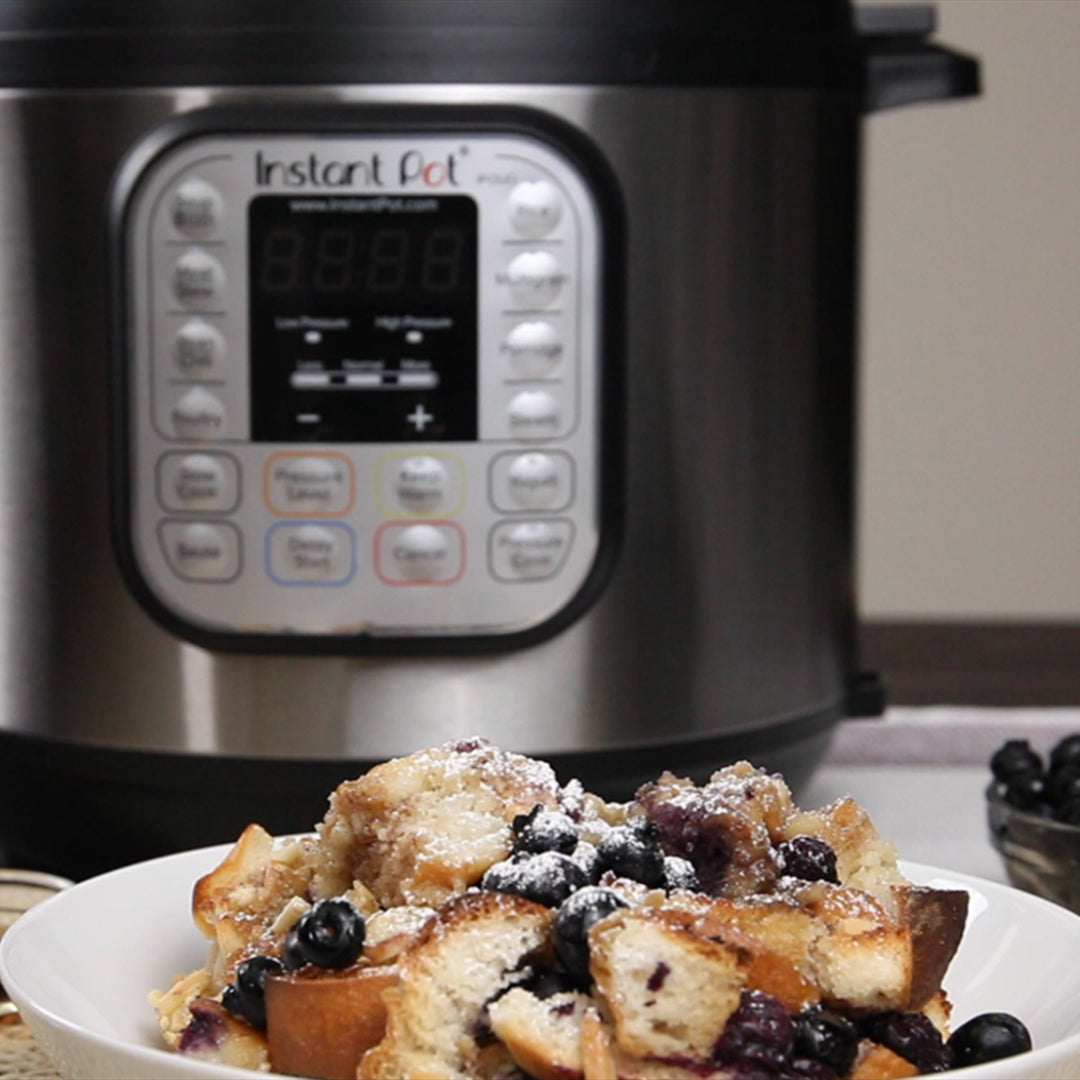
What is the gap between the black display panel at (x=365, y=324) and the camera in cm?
81

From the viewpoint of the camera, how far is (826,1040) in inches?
18.8

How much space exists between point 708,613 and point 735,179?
0.20m

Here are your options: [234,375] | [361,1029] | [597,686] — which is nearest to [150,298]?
[234,375]

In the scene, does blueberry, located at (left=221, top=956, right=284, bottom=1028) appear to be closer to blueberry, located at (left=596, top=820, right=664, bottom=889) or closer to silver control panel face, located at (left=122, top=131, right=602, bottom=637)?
blueberry, located at (left=596, top=820, right=664, bottom=889)

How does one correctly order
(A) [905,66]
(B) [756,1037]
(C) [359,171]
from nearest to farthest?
(B) [756,1037], (C) [359,171], (A) [905,66]

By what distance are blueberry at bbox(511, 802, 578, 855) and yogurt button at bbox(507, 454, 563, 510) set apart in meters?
0.30

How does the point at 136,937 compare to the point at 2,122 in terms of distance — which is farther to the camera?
the point at 2,122

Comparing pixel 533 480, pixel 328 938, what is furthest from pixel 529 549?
pixel 328 938

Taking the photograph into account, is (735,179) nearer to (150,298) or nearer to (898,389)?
(150,298)

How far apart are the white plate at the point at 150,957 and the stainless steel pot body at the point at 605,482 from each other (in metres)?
0.16

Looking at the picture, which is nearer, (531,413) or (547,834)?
(547,834)

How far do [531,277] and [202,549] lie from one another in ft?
0.60

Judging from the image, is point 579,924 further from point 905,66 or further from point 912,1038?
point 905,66

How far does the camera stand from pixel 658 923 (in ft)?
1.53
